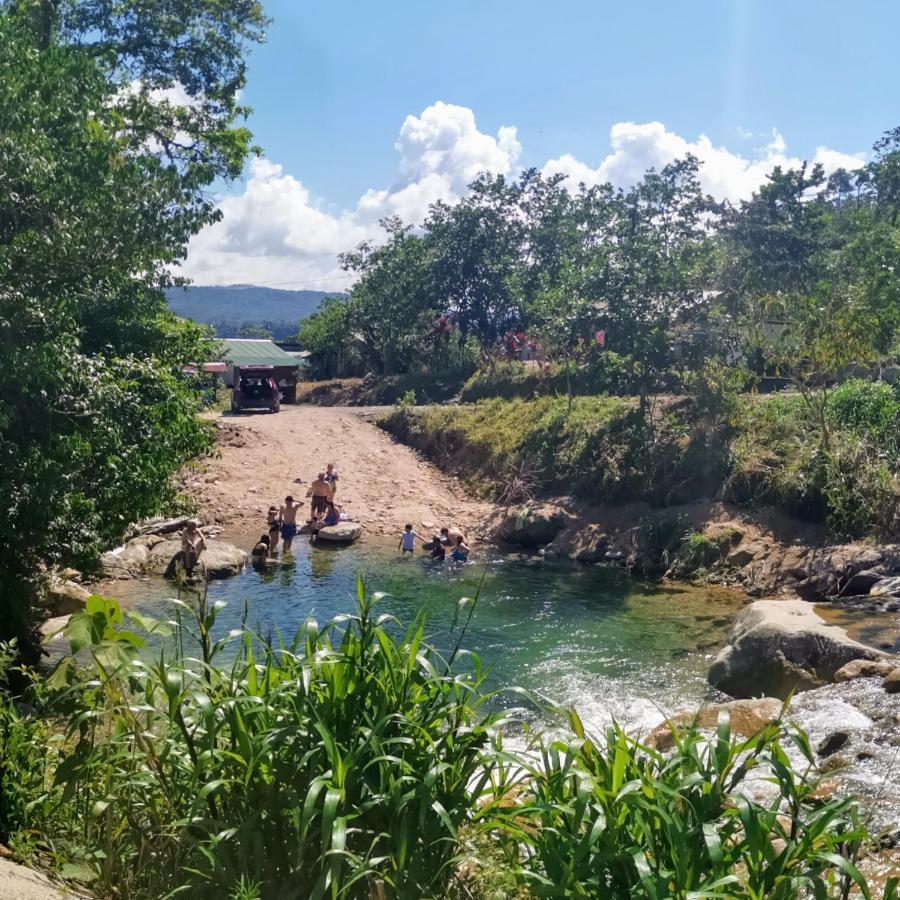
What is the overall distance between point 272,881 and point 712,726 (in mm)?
7433

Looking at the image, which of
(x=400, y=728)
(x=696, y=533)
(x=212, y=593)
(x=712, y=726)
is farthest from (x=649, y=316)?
(x=400, y=728)

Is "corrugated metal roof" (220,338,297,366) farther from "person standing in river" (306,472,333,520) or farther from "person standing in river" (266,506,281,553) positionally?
"person standing in river" (266,506,281,553)

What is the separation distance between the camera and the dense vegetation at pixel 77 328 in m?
10.2

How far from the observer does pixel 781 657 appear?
1278 centimetres

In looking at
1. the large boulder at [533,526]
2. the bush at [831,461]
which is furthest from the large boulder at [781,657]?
the large boulder at [533,526]

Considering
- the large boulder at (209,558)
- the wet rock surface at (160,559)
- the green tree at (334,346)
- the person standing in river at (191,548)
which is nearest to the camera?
the person standing in river at (191,548)

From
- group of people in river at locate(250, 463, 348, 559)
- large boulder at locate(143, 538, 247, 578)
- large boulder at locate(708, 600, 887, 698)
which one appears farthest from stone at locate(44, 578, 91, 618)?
large boulder at locate(708, 600, 887, 698)

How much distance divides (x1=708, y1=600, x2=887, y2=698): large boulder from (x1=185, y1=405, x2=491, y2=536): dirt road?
13330mm

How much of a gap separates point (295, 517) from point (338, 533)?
174 cm

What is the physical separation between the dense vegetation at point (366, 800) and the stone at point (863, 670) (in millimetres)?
8593

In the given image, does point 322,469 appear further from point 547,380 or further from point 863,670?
point 863,670

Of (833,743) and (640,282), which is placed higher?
(640,282)

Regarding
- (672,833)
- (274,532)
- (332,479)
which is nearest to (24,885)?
(672,833)

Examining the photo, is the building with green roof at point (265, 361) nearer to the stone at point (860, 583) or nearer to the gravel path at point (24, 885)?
the stone at point (860, 583)
